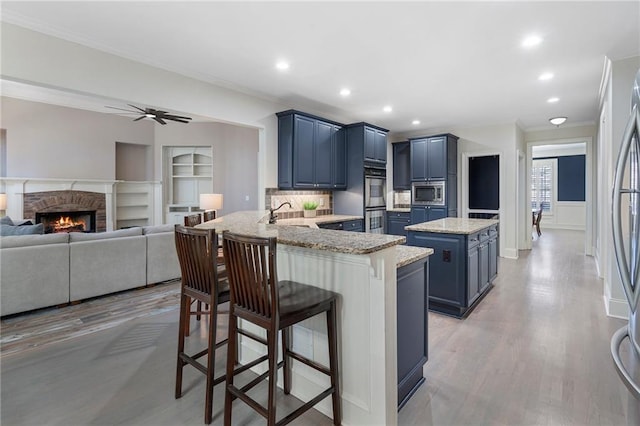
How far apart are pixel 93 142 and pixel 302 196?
5166 mm

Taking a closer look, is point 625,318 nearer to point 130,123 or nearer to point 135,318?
point 135,318

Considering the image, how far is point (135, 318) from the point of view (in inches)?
128

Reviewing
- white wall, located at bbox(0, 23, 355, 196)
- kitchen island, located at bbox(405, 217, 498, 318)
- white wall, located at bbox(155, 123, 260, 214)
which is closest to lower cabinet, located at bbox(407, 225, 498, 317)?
kitchen island, located at bbox(405, 217, 498, 318)

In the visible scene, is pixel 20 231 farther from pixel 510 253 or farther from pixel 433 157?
pixel 510 253

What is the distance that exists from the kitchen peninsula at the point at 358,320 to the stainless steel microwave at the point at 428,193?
4.80m

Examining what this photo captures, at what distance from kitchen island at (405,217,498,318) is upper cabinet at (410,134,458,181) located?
2.93 meters

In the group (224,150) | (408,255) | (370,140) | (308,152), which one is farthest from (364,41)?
(224,150)

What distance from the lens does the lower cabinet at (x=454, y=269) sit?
3215 mm

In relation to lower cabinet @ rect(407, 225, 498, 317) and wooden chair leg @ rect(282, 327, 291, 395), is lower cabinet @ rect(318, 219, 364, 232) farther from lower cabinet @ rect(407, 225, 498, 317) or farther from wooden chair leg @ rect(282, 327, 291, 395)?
wooden chair leg @ rect(282, 327, 291, 395)

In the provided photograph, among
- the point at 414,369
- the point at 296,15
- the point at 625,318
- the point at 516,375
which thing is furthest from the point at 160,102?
the point at 625,318

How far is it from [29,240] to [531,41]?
5.42 metres

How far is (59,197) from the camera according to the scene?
6605 millimetres

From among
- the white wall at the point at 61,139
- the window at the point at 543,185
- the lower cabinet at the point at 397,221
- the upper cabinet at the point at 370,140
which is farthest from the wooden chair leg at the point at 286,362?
the window at the point at 543,185

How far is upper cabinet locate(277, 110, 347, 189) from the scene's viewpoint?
4805 millimetres
